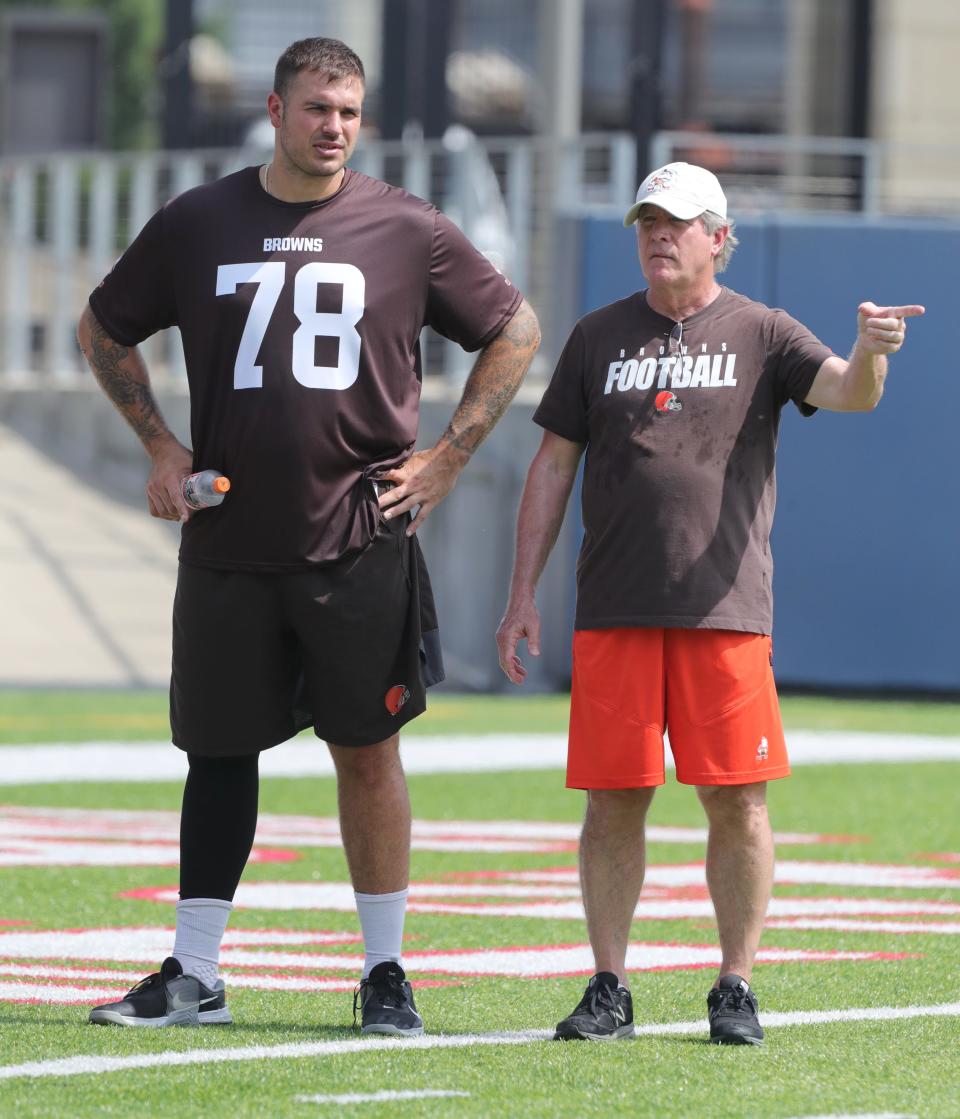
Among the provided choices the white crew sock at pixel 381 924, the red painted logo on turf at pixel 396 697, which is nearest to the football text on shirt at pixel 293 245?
the red painted logo on turf at pixel 396 697

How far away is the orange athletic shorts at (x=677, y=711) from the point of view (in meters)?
5.26

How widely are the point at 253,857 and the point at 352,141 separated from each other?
3865mm

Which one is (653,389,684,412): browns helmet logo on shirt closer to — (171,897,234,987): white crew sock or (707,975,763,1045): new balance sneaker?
(707,975,763,1045): new balance sneaker

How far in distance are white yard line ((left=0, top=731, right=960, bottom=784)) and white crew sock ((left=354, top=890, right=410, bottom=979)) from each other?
580 cm

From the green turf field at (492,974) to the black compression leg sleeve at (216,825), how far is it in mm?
318

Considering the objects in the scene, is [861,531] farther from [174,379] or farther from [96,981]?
[96,981]

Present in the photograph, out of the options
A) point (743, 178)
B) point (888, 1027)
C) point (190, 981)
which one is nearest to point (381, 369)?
point (190, 981)

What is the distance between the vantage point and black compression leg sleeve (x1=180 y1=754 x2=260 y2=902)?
545 cm

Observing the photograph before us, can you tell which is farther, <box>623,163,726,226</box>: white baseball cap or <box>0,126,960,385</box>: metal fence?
<box>0,126,960,385</box>: metal fence

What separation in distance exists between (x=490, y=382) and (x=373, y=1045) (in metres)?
1.56

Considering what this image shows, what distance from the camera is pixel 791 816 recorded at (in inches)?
402

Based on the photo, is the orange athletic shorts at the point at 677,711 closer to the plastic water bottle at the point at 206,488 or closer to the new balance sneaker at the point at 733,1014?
the new balance sneaker at the point at 733,1014

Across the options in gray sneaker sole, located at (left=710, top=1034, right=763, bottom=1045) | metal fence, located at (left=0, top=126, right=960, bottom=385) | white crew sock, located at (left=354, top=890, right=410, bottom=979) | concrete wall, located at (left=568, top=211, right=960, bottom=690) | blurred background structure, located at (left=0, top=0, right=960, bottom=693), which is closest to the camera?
gray sneaker sole, located at (left=710, top=1034, right=763, bottom=1045)


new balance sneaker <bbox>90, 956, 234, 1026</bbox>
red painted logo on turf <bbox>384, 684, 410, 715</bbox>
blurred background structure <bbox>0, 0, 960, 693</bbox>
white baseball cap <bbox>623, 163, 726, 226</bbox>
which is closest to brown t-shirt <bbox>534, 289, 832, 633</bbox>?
white baseball cap <bbox>623, 163, 726, 226</bbox>
